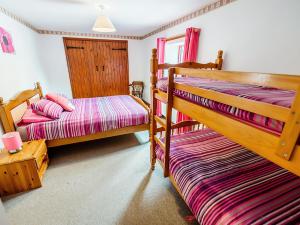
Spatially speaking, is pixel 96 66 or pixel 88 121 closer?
pixel 88 121

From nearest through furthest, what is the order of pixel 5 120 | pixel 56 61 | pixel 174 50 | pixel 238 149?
pixel 238 149 < pixel 5 120 < pixel 174 50 < pixel 56 61

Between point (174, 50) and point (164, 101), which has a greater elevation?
point (174, 50)

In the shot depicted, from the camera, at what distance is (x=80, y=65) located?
15.3 feet

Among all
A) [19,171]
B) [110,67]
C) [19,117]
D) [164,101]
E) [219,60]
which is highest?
[219,60]

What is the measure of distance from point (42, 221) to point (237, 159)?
6.49 ft

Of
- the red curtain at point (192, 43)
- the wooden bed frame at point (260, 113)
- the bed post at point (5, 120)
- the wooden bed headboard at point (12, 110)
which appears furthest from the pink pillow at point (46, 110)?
the red curtain at point (192, 43)

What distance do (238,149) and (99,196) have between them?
163 cm

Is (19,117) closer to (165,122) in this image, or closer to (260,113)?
(165,122)

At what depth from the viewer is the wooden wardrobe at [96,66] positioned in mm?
4555

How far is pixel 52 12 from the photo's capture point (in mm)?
2645

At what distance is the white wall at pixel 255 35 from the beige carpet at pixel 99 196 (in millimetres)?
1814

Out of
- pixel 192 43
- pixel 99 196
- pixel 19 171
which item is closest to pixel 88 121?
pixel 19 171

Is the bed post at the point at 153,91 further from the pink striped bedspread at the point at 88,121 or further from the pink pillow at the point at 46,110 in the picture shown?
the pink pillow at the point at 46,110

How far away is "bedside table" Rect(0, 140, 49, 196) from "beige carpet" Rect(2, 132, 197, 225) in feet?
0.31
